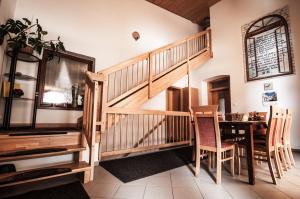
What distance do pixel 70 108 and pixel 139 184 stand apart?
2.31 meters

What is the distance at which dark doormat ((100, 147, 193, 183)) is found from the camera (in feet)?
7.76

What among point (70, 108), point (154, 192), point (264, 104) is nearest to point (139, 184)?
point (154, 192)

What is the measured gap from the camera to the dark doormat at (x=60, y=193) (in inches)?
66.3

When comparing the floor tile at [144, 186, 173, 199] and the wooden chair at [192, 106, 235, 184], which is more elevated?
the wooden chair at [192, 106, 235, 184]

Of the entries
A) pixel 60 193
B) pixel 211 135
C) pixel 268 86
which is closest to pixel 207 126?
pixel 211 135

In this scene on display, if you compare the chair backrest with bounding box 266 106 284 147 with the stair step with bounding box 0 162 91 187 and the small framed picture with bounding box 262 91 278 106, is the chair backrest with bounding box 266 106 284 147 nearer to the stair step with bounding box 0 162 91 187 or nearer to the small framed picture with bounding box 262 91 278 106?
the small framed picture with bounding box 262 91 278 106

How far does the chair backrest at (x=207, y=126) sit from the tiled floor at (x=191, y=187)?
1.73ft

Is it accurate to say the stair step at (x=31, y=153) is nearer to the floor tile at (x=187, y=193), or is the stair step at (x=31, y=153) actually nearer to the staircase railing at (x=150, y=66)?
the staircase railing at (x=150, y=66)

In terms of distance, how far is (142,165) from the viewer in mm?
2789

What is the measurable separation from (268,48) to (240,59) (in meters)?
0.80

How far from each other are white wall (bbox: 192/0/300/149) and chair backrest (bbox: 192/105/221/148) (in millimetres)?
3167

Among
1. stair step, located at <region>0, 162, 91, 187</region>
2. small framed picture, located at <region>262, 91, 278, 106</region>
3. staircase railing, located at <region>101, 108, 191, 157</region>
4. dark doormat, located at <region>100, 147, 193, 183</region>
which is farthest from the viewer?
small framed picture, located at <region>262, 91, 278, 106</region>

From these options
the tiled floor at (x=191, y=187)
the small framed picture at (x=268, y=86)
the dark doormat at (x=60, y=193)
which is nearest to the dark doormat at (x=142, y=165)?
the tiled floor at (x=191, y=187)

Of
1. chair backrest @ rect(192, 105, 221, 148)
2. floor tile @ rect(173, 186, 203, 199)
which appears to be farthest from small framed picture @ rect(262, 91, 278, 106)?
floor tile @ rect(173, 186, 203, 199)
